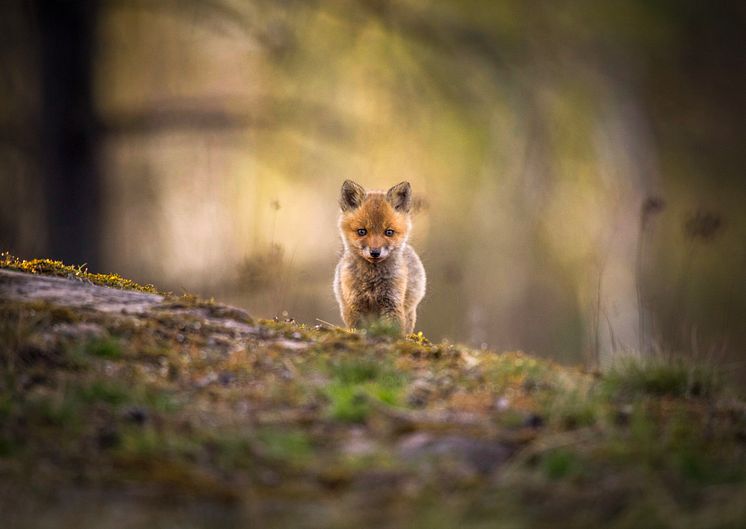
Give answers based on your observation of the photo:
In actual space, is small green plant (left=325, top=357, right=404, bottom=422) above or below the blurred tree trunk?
below

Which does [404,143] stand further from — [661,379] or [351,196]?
[661,379]

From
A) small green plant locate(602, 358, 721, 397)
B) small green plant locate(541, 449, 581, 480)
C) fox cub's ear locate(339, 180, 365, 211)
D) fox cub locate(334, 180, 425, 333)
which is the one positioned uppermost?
fox cub's ear locate(339, 180, 365, 211)

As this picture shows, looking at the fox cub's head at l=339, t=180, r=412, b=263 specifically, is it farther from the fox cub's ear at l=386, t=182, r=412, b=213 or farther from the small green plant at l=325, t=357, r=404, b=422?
the small green plant at l=325, t=357, r=404, b=422

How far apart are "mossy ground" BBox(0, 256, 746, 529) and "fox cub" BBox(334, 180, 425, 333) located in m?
2.47

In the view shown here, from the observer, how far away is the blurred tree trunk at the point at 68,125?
12078 mm

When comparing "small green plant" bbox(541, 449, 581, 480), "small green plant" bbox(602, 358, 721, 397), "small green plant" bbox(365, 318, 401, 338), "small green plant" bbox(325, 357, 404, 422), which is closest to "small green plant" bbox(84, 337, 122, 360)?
"small green plant" bbox(325, 357, 404, 422)

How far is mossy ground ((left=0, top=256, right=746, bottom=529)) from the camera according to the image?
3.47m

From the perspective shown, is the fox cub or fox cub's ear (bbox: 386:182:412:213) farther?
fox cub's ear (bbox: 386:182:412:213)

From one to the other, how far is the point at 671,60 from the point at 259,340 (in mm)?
15501

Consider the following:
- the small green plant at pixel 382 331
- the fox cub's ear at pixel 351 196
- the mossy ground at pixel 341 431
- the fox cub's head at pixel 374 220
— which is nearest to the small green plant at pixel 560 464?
the mossy ground at pixel 341 431

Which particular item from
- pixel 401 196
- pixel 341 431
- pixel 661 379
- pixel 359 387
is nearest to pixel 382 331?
pixel 359 387

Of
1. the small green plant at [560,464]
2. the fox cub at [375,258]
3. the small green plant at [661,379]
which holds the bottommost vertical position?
the small green plant at [560,464]

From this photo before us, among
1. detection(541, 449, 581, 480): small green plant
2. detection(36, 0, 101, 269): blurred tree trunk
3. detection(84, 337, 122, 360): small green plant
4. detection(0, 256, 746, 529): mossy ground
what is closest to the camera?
detection(0, 256, 746, 529): mossy ground

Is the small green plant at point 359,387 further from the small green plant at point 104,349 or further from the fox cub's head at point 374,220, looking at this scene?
the fox cub's head at point 374,220
